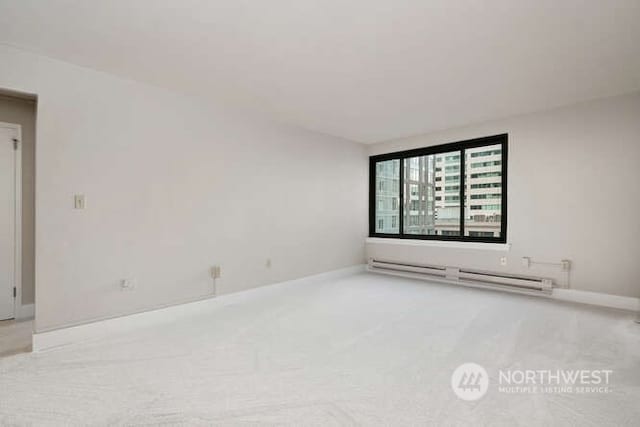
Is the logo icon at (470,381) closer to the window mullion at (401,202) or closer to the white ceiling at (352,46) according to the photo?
the white ceiling at (352,46)

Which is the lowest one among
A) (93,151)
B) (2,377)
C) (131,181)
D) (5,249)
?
(2,377)

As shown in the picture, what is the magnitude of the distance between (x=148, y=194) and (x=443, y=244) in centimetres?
428

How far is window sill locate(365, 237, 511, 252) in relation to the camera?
443cm

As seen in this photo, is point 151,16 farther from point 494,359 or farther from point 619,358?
point 619,358

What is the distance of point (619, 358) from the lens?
2.31m

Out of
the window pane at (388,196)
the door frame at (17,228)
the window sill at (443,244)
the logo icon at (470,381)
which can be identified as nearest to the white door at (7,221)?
the door frame at (17,228)

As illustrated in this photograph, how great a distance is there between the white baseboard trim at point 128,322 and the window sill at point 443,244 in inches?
94.9

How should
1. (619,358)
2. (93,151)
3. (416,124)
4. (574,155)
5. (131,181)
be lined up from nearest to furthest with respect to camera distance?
(619,358)
(93,151)
(131,181)
(574,155)
(416,124)

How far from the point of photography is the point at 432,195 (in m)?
5.38

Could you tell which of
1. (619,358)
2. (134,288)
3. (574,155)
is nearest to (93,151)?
(134,288)

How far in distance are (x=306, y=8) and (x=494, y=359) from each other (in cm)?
288

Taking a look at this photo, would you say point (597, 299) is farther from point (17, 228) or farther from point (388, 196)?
point (17, 228)

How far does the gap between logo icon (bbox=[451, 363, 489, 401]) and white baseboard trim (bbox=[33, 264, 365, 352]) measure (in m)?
2.71

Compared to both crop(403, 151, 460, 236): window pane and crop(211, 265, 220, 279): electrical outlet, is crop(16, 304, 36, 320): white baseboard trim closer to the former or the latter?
crop(211, 265, 220, 279): electrical outlet
